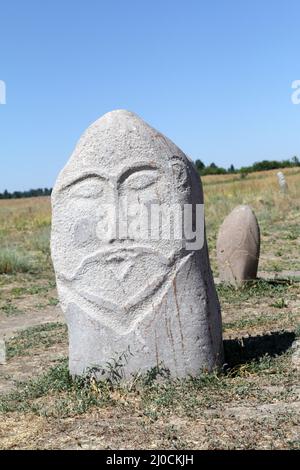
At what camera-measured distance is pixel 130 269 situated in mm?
5746

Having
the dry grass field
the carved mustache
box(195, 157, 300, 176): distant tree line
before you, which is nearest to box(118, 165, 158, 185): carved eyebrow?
the carved mustache

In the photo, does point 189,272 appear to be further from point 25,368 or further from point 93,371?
point 25,368

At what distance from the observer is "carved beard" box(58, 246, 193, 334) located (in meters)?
5.70

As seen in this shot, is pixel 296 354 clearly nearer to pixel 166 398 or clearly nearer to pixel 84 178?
pixel 166 398

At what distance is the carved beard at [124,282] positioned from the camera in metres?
5.70

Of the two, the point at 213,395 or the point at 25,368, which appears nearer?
the point at 213,395

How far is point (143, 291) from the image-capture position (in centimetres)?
570

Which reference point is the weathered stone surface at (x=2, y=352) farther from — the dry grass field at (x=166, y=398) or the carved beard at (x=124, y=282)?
the carved beard at (x=124, y=282)

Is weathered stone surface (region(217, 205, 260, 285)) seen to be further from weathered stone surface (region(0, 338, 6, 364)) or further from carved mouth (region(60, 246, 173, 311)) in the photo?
carved mouth (region(60, 246, 173, 311))

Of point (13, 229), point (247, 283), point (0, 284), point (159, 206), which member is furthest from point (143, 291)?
point (13, 229)

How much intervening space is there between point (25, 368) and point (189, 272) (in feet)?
7.57

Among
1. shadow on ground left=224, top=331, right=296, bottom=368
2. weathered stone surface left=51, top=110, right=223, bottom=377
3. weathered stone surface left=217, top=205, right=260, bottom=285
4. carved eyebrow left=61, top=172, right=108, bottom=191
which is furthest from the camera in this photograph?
weathered stone surface left=217, top=205, right=260, bottom=285

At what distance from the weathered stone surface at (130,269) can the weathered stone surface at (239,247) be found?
477 centimetres
